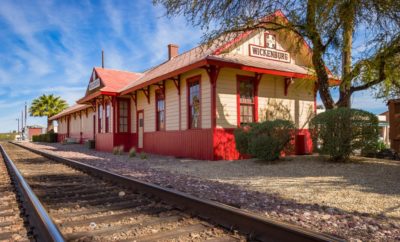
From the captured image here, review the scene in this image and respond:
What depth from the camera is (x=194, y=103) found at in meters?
13.7

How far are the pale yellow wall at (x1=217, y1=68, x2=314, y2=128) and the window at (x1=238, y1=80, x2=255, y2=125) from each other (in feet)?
1.14

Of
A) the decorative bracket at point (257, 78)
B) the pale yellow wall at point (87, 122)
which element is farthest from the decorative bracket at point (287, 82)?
the pale yellow wall at point (87, 122)

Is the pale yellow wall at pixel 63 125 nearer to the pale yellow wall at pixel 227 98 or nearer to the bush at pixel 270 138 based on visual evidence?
the pale yellow wall at pixel 227 98

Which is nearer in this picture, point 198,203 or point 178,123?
point 198,203

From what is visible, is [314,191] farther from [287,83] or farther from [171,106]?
[171,106]

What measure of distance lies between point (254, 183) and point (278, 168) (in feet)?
7.78

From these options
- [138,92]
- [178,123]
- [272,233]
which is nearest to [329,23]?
[178,123]

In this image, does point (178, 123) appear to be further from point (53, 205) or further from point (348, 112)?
point (53, 205)

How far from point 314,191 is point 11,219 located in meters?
5.02

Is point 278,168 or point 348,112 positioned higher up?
point 348,112

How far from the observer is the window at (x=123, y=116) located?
2022 centimetres

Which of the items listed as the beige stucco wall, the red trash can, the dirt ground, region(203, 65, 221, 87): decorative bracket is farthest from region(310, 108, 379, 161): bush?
the red trash can

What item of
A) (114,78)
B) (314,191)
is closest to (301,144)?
(314,191)

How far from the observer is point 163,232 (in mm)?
3379
